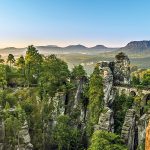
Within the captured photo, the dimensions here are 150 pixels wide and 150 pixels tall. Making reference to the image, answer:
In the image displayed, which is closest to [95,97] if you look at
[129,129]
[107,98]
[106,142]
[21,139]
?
[107,98]

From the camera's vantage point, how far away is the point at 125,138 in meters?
81.5

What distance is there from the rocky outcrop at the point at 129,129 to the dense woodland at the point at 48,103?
125 inches


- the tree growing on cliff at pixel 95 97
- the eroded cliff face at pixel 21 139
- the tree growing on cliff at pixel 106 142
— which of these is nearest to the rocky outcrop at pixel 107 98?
the tree growing on cliff at pixel 95 97

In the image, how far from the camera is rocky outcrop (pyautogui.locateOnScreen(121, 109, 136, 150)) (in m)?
81.7

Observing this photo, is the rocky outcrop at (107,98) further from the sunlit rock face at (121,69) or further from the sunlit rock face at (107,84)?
the sunlit rock face at (121,69)

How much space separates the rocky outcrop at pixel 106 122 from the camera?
272 ft

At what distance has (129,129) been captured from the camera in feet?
274

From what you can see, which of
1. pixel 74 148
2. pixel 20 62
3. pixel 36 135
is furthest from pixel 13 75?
pixel 74 148

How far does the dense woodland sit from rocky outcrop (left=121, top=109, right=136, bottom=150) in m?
3.18

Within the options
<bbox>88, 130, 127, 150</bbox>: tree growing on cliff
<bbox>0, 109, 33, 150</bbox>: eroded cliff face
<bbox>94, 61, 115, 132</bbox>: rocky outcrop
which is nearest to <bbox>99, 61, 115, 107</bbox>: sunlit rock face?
<bbox>94, 61, 115, 132</bbox>: rocky outcrop

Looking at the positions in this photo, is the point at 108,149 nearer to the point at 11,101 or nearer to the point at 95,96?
the point at 95,96

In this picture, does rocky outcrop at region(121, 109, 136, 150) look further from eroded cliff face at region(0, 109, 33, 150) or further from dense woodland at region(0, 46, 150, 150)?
eroded cliff face at region(0, 109, 33, 150)

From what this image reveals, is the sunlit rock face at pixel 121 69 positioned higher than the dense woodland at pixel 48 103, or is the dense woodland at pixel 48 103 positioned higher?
the sunlit rock face at pixel 121 69

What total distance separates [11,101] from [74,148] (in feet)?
71.3
